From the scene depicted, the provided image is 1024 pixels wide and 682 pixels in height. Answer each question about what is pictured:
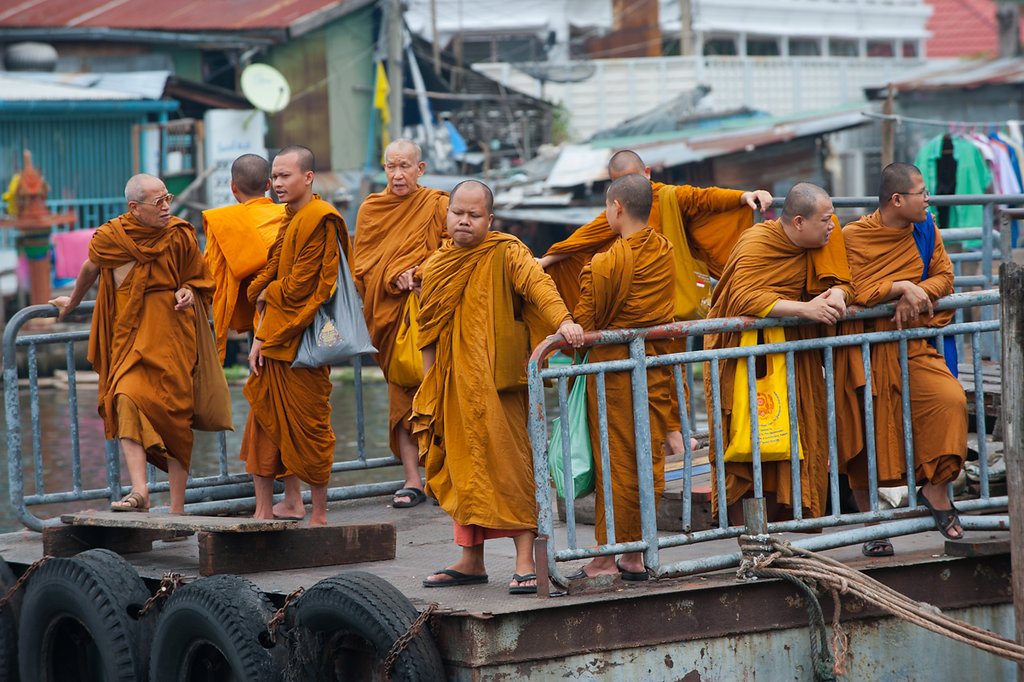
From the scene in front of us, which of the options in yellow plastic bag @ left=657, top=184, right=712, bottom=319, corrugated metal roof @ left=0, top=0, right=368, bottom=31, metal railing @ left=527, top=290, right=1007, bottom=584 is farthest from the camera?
corrugated metal roof @ left=0, top=0, right=368, bottom=31

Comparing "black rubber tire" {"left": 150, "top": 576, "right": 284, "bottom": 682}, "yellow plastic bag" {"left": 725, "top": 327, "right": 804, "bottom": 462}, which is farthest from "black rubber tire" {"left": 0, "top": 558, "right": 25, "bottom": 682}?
"yellow plastic bag" {"left": 725, "top": 327, "right": 804, "bottom": 462}

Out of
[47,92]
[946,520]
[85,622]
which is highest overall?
[47,92]

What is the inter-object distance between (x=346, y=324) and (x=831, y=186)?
68.3 feet

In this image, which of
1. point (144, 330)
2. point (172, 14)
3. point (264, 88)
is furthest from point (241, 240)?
point (172, 14)

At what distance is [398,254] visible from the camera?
652 cm

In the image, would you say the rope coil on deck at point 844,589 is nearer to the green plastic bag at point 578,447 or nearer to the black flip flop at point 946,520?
the black flip flop at point 946,520

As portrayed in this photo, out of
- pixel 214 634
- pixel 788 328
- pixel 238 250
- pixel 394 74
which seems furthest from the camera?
pixel 394 74

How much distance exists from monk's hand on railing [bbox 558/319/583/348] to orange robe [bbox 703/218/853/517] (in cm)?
70

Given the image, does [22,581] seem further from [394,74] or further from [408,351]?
[394,74]

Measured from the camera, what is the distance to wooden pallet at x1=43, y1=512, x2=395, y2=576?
501 cm

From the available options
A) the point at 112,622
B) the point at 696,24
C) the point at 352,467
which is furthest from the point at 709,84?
the point at 112,622

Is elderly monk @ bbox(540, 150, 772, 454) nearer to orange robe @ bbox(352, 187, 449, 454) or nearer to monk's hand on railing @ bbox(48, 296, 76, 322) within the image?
orange robe @ bbox(352, 187, 449, 454)

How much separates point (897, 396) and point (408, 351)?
255 cm

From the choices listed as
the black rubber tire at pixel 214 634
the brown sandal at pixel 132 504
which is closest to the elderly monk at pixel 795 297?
the black rubber tire at pixel 214 634
